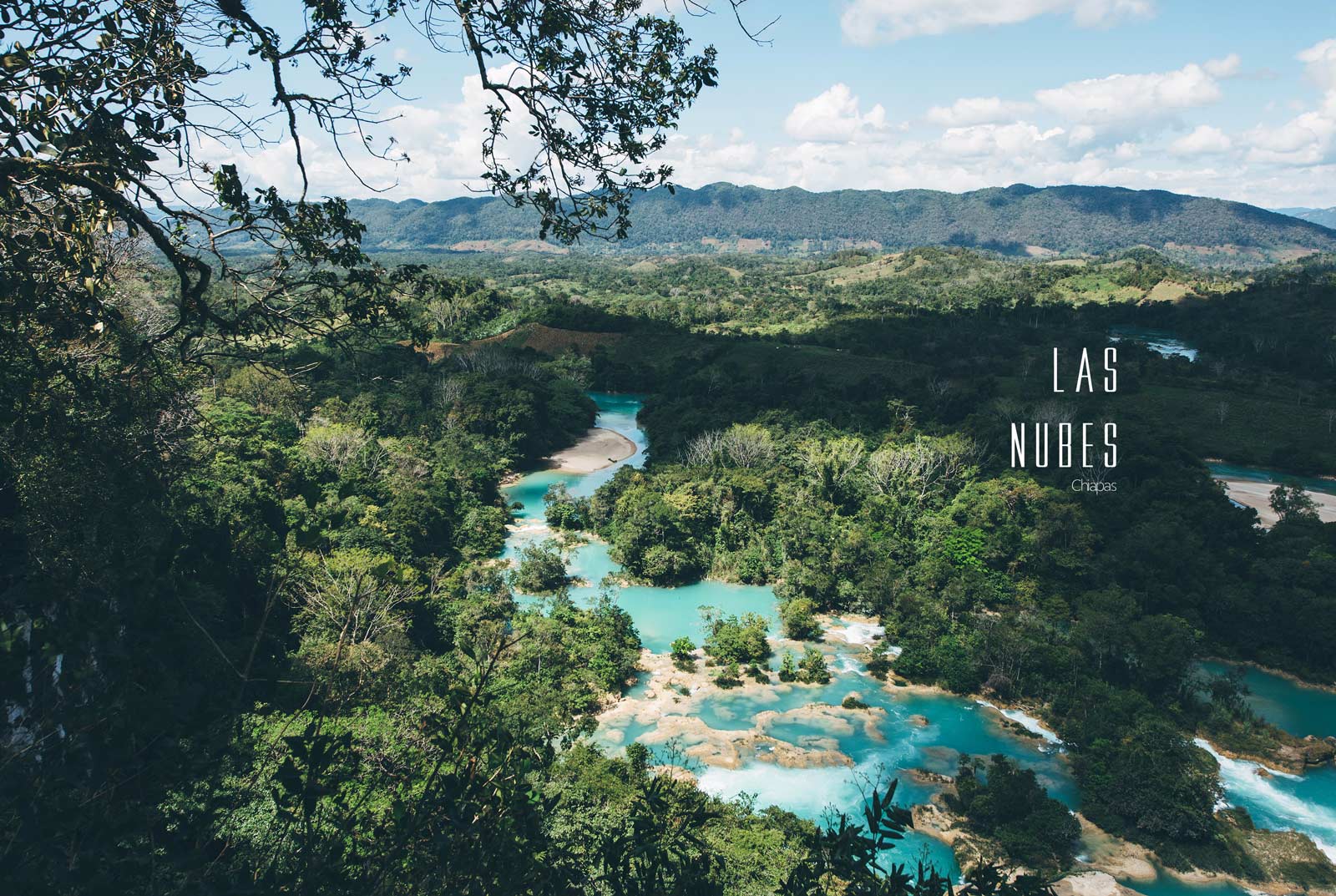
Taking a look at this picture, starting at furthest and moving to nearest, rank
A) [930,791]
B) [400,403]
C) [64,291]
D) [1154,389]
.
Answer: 1. [1154,389]
2. [400,403]
3. [930,791]
4. [64,291]

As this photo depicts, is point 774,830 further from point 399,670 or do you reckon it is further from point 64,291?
point 64,291

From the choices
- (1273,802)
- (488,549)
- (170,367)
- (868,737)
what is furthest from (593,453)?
(170,367)

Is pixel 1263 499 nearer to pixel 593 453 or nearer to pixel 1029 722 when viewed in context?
pixel 1029 722

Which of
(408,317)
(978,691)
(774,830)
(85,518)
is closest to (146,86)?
(408,317)

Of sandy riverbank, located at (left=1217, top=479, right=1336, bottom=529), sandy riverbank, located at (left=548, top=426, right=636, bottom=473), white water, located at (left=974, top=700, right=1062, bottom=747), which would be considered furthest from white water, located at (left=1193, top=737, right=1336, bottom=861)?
sandy riverbank, located at (left=548, top=426, right=636, bottom=473)

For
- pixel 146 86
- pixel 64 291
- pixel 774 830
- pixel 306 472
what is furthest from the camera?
pixel 306 472

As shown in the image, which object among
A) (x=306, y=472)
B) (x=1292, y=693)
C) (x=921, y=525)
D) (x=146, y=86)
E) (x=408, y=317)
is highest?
(x=146, y=86)
